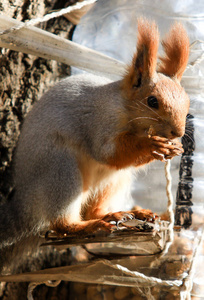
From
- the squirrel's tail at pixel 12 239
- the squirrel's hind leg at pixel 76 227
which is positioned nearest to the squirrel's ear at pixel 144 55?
the squirrel's hind leg at pixel 76 227

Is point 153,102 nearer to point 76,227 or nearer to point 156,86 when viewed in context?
point 156,86

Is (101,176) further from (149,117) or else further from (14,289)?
(14,289)

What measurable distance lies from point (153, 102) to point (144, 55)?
0.56 ft

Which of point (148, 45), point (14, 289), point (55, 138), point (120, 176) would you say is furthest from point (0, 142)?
point (148, 45)

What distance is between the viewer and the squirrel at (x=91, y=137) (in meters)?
1.25

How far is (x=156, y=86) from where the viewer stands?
126 cm

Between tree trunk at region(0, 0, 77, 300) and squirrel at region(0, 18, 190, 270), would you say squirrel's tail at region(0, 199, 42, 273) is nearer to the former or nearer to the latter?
squirrel at region(0, 18, 190, 270)

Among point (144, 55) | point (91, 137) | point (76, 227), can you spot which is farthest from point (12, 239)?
point (144, 55)

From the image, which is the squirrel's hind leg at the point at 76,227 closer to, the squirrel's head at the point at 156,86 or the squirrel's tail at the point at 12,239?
the squirrel's tail at the point at 12,239

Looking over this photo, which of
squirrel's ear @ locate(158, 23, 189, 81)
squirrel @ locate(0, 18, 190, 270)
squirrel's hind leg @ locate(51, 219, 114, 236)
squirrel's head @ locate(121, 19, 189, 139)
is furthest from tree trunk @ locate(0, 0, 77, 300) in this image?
squirrel's ear @ locate(158, 23, 189, 81)

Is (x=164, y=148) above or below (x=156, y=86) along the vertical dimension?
below

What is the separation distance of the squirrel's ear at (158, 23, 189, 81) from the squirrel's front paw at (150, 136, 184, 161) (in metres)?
0.30

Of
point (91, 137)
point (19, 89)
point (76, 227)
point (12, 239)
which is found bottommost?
point (12, 239)

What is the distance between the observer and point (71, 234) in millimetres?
1290
